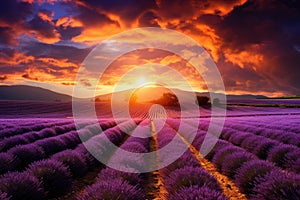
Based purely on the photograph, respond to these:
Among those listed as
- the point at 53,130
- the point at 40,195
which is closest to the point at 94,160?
the point at 40,195

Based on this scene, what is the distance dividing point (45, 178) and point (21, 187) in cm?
82

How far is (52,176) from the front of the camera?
4.48m

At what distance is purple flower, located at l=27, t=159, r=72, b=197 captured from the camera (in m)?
4.39

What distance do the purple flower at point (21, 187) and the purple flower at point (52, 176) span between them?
1.60 feet

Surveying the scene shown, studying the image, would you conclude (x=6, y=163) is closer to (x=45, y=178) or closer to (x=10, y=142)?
(x=45, y=178)

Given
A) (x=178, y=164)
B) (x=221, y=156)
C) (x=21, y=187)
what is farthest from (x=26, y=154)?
(x=221, y=156)

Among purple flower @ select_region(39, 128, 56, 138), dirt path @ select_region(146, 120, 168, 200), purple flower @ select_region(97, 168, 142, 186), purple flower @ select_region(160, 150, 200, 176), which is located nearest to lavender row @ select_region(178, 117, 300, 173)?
purple flower @ select_region(160, 150, 200, 176)

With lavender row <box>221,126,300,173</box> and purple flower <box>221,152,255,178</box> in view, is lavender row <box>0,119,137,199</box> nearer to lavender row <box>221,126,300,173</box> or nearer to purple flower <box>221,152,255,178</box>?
purple flower <box>221,152,255,178</box>

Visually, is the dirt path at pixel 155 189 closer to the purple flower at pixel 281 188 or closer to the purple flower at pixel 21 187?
the purple flower at pixel 281 188

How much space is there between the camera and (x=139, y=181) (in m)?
4.53

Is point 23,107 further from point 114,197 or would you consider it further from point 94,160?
point 114,197

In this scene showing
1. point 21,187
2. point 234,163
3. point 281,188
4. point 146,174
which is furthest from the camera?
point 146,174

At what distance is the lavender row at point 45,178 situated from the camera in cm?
360


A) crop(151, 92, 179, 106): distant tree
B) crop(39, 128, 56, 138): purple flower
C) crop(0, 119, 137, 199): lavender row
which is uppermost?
crop(151, 92, 179, 106): distant tree
